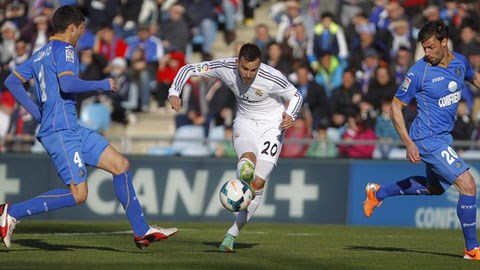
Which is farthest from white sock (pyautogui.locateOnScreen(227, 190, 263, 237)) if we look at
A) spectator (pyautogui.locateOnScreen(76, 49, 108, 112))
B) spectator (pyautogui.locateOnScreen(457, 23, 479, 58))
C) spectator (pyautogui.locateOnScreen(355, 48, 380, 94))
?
spectator (pyautogui.locateOnScreen(76, 49, 108, 112))

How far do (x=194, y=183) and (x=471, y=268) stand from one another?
10.1m

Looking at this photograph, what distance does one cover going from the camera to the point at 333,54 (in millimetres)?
25547

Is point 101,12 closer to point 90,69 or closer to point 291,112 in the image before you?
point 90,69

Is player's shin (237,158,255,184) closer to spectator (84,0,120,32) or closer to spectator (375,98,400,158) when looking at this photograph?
spectator (375,98,400,158)

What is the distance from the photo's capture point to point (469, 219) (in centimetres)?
1341

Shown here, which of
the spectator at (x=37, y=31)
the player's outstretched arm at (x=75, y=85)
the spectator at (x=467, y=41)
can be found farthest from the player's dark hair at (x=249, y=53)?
the spectator at (x=37, y=31)

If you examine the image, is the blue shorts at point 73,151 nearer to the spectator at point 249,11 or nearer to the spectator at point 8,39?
the spectator at point 8,39

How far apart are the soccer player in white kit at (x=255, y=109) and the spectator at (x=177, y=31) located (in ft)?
40.6

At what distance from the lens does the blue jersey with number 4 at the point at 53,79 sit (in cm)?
1279

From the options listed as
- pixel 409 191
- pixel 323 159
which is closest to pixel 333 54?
pixel 323 159

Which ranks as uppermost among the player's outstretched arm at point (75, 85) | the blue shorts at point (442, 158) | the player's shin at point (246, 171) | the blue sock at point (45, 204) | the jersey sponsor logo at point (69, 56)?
the jersey sponsor logo at point (69, 56)

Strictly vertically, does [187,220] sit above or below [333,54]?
below

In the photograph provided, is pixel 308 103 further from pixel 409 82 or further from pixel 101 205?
pixel 409 82

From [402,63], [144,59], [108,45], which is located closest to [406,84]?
[402,63]
